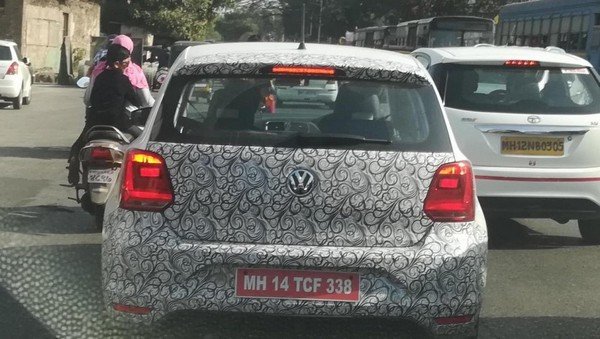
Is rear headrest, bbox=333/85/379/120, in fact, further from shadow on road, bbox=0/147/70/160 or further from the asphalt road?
shadow on road, bbox=0/147/70/160

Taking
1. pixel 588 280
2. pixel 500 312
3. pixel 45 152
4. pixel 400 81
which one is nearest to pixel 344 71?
pixel 400 81

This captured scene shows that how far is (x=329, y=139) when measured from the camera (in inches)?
170

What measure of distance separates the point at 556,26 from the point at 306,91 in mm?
21626

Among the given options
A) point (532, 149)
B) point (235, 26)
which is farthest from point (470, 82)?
point (235, 26)

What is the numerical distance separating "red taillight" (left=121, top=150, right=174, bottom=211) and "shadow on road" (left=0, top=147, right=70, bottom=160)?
9060 mm

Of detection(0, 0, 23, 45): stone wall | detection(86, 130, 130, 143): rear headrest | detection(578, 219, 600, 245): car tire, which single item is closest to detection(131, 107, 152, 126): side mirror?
detection(86, 130, 130, 143): rear headrest

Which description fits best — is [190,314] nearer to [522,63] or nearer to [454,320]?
[454,320]

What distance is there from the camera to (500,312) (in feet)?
19.4

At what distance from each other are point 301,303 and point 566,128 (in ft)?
13.3

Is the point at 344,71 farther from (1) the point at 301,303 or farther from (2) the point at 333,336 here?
(2) the point at 333,336

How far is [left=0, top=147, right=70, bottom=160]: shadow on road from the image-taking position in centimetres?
1312

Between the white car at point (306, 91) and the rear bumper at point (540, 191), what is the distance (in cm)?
309

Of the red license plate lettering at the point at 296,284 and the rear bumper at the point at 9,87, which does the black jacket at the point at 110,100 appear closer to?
the red license plate lettering at the point at 296,284

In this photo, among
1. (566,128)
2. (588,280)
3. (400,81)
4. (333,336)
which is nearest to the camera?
(400,81)
